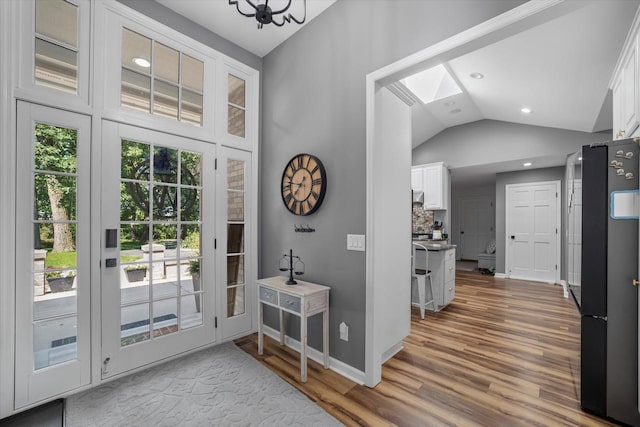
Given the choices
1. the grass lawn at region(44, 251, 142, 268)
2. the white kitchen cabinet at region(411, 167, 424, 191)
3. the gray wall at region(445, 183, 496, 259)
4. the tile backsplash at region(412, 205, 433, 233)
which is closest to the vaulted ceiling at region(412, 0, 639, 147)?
the white kitchen cabinet at region(411, 167, 424, 191)

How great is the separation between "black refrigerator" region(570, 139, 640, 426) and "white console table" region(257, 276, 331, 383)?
1.75 metres

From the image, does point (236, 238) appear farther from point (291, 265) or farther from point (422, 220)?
point (422, 220)

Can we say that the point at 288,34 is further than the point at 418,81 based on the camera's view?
No

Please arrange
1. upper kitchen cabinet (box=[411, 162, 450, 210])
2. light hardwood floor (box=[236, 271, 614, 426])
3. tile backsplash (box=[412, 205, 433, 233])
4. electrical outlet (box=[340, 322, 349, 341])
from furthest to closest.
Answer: tile backsplash (box=[412, 205, 433, 233])
upper kitchen cabinet (box=[411, 162, 450, 210])
electrical outlet (box=[340, 322, 349, 341])
light hardwood floor (box=[236, 271, 614, 426])

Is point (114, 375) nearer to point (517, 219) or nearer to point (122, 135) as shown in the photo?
point (122, 135)

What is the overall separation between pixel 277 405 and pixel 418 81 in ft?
15.5

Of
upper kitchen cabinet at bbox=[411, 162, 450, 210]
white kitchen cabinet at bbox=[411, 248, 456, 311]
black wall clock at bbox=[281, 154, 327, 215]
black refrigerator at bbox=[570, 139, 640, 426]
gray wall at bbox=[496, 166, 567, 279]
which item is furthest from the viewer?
upper kitchen cabinet at bbox=[411, 162, 450, 210]

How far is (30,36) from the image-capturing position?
75.0 inches

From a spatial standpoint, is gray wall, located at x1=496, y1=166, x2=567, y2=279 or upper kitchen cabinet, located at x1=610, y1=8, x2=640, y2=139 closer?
upper kitchen cabinet, located at x1=610, y1=8, x2=640, y2=139

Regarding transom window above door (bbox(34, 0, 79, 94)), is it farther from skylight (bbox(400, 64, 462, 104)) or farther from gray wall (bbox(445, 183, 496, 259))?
gray wall (bbox(445, 183, 496, 259))

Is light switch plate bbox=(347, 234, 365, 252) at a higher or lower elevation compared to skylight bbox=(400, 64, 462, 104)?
lower

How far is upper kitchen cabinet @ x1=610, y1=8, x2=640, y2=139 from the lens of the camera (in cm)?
200

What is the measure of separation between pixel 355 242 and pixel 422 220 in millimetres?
4889

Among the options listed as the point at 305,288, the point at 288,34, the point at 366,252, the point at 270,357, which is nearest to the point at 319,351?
the point at 270,357
